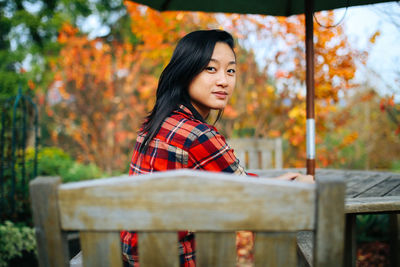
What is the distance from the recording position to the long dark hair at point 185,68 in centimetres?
129

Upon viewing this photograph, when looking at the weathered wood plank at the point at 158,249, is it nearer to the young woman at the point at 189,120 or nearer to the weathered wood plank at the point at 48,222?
the weathered wood plank at the point at 48,222

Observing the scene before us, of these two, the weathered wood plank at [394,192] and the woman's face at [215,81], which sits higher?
the woman's face at [215,81]

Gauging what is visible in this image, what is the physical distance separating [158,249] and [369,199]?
3.31 ft

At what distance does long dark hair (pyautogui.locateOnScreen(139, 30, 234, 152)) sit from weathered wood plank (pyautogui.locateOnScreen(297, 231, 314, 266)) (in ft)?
2.31

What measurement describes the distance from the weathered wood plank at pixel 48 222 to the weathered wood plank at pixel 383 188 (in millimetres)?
1283

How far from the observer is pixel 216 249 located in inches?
25.2

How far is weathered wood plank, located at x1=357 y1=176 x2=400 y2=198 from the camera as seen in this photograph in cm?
142

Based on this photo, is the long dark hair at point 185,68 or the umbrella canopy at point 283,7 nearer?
the long dark hair at point 185,68

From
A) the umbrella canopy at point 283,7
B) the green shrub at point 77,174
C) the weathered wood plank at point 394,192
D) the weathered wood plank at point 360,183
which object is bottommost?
the green shrub at point 77,174

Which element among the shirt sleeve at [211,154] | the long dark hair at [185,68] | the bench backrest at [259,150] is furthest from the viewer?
the bench backrest at [259,150]

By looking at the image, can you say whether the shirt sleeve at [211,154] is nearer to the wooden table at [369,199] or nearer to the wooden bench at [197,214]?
the wooden bench at [197,214]

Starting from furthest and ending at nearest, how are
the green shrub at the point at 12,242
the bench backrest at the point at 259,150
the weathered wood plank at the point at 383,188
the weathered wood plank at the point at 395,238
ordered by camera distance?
the bench backrest at the point at 259,150, the green shrub at the point at 12,242, the weathered wood plank at the point at 395,238, the weathered wood plank at the point at 383,188

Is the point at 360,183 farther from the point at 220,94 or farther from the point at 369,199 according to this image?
the point at 220,94

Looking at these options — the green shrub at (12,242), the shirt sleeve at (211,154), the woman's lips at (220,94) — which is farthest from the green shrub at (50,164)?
the shirt sleeve at (211,154)
